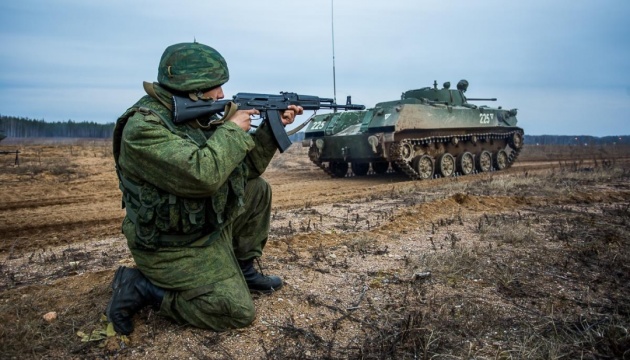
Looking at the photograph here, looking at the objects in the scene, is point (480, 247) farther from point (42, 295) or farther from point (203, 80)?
point (42, 295)

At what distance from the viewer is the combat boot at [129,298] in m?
2.80

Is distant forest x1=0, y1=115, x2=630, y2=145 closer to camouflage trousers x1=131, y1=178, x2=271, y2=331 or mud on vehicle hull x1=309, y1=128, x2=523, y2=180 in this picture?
mud on vehicle hull x1=309, y1=128, x2=523, y2=180

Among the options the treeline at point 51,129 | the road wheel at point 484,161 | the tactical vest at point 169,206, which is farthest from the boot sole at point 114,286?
the treeline at point 51,129

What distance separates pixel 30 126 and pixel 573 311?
62537mm

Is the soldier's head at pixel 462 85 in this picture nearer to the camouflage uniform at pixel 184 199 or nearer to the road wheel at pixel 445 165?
the road wheel at pixel 445 165

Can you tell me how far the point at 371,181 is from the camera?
1273cm

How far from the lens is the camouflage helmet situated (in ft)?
9.52

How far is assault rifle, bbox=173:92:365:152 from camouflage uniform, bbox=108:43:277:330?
10cm

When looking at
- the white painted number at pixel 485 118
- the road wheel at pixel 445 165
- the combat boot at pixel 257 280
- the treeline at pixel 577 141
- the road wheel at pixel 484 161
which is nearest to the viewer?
the combat boot at pixel 257 280

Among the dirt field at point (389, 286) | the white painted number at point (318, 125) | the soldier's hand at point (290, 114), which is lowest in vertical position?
the dirt field at point (389, 286)

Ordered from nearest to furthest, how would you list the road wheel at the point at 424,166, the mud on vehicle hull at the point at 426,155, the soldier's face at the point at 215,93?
the soldier's face at the point at 215,93
the mud on vehicle hull at the point at 426,155
the road wheel at the point at 424,166

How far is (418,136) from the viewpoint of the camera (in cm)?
1265

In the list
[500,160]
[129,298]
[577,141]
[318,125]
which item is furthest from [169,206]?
[577,141]

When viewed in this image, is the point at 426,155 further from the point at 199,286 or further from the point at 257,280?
the point at 199,286
